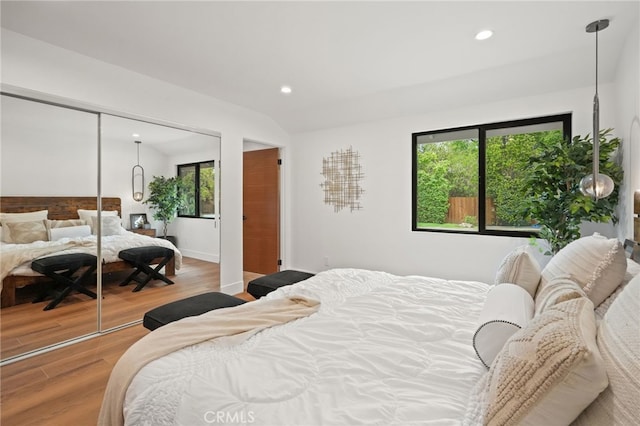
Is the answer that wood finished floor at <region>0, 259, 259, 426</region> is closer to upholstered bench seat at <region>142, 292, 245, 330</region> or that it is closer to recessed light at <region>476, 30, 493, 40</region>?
upholstered bench seat at <region>142, 292, 245, 330</region>

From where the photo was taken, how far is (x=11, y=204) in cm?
240

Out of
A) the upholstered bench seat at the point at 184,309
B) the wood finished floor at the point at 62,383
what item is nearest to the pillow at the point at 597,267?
the upholstered bench seat at the point at 184,309

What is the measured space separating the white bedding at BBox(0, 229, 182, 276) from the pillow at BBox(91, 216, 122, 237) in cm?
4

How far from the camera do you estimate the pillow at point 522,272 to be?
1.63m

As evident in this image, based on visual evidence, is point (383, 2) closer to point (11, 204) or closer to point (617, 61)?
point (617, 61)

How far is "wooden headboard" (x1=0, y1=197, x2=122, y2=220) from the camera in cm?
240

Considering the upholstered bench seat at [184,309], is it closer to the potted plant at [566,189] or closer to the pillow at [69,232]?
the pillow at [69,232]

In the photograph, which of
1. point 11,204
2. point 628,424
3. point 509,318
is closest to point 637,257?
point 509,318

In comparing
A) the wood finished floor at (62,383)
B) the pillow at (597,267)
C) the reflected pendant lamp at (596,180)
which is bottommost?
the wood finished floor at (62,383)

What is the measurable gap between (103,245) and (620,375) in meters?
3.51

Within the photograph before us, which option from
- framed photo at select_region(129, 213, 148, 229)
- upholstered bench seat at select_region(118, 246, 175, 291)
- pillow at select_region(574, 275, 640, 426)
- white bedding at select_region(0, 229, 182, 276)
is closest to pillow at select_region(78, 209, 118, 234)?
white bedding at select_region(0, 229, 182, 276)

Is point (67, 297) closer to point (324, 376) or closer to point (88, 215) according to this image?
point (88, 215)

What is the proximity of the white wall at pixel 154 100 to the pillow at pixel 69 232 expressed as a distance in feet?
3.67

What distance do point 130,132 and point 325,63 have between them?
2.03 metres
